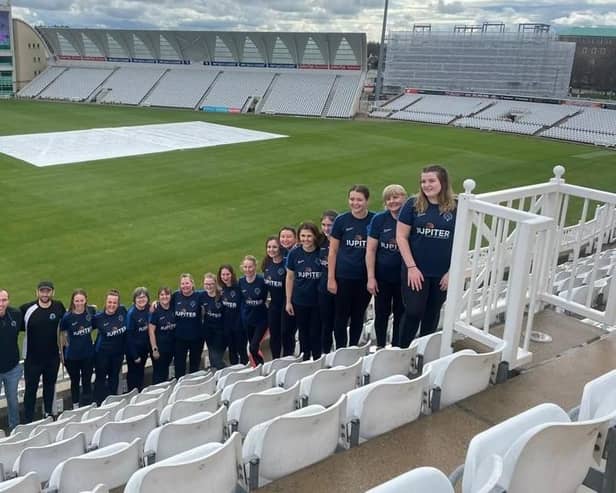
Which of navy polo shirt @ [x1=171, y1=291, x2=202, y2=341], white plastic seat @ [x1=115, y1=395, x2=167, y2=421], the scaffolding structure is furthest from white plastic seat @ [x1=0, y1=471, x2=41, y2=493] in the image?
the scaffolding structure

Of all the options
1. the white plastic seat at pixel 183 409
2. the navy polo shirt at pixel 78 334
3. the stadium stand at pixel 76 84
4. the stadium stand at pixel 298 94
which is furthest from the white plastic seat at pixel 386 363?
the stadium stand at pixel 76 84

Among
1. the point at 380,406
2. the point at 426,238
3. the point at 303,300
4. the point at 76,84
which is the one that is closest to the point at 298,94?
the point at 76,84

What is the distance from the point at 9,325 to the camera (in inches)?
231

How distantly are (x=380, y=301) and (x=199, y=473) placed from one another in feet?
9.45

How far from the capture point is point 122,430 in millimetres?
3889

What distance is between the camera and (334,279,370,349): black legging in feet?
17.3

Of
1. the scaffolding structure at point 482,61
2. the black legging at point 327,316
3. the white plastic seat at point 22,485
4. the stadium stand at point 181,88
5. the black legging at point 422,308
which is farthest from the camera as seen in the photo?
the scaffolding structure at point 482,61

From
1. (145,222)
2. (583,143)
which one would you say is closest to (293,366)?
(145,222)

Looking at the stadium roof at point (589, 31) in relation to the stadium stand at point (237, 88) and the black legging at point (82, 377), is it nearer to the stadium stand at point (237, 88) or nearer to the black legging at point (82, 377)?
the stadium stand at point (237, 88)

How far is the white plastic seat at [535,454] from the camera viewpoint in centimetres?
224

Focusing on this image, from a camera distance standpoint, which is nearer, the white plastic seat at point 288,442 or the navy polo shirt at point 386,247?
the white plastic seat at point 288,442

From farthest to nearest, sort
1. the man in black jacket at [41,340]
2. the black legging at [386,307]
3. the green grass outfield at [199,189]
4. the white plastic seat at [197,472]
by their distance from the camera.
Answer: the green grass outfield at [199,189] < the man in black jacket at [41,340] < the black legging at [386,307] < the white plastic seat at [197,472]

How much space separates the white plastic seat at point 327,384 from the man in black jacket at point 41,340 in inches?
134

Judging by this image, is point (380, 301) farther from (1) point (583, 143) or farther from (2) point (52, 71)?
(2) point (52, 71)
